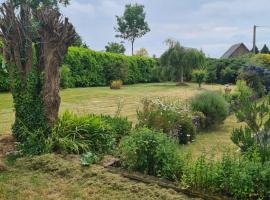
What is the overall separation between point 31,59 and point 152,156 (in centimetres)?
286

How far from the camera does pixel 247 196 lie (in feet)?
12.7

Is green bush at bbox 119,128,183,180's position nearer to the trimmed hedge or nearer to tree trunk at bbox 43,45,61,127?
tree trunk at bbox 43,45,61,127

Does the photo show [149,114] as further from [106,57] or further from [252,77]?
[106,57]

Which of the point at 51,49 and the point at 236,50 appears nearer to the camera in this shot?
the point at 51,49

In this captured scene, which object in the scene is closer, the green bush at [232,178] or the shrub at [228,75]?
the green bush at [232,178]

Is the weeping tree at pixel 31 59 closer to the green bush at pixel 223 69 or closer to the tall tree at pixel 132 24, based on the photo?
the green bush at pixel 223 69

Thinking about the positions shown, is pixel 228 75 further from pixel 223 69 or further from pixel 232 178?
pixel 232 178

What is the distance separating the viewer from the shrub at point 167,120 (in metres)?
7.29

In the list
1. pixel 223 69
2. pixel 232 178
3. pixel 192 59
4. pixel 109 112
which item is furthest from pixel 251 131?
pixel 223 69

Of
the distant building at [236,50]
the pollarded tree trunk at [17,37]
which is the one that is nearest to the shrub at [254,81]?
the pollarded tree trunk at [17,37]

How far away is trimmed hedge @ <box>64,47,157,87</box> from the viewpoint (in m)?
21.5

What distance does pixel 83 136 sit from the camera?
19.2 ft

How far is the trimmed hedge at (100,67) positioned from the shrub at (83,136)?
47.9 feet

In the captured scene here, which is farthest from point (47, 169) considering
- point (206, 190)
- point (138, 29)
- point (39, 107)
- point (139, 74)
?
point (138, 29)
